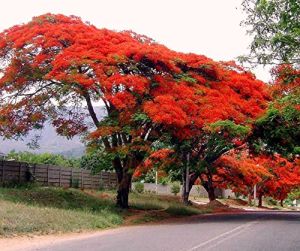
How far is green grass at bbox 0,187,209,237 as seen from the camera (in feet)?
47.6

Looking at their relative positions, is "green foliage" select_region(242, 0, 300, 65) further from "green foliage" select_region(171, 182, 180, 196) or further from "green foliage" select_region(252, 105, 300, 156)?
"green foliage" select_region(171, 182, 180, 196)

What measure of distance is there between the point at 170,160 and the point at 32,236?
1657cm

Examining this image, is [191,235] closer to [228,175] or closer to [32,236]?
[32,236]

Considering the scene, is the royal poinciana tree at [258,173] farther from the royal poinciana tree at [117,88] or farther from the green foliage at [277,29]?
the green foliage at [277,29]

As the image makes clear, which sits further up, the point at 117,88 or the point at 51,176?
the point at 117,88

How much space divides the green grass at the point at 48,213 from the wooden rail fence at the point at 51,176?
6.43 ft

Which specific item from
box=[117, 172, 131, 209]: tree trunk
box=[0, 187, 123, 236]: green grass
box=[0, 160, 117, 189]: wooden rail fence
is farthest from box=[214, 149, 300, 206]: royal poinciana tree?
box=[0, 187, 123, 236]: green grass

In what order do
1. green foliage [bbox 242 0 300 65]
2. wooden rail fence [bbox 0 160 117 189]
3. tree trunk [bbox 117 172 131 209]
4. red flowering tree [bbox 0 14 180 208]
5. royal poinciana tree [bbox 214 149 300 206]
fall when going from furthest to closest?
royal poinciana tree [bbox 214 149 300 206], wooden rail fence [bbox 0 160 117 189], tree trunk [bbox 117 172 131 209], red flowering tree [bbox 0 14 180 208], green foliage [bbox 242 0 300 65]

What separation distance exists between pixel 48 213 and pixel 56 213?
13.4 inches

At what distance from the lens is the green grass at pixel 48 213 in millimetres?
14438

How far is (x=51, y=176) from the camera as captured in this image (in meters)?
30.3

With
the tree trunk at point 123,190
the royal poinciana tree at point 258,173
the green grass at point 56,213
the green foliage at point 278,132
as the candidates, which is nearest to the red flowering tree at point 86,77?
the tree trunk at point 123,190

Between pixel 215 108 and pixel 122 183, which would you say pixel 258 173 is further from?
pixel 122 183

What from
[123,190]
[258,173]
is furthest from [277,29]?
[258,173]
